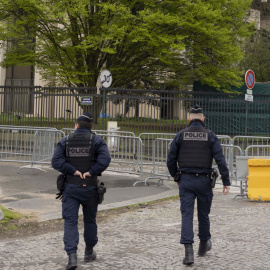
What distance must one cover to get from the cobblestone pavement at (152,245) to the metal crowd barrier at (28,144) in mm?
6109

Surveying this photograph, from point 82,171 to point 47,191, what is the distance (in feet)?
17.9

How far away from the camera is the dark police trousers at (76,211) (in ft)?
19.5

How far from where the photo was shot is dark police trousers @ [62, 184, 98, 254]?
5938 mm

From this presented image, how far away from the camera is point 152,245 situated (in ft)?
23.1

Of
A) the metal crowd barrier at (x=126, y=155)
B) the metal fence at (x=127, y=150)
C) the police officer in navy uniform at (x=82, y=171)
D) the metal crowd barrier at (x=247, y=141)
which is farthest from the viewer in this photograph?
the metal crowd barrier at (x=247, y=141)

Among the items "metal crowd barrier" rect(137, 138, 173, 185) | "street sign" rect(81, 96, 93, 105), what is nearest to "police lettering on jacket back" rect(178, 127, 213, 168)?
"metal crowd barrier" rect(137, 138, 173, 185)

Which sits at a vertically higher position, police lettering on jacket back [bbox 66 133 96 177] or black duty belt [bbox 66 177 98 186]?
police lettering on jacket back [bbox 66 133 96 177]

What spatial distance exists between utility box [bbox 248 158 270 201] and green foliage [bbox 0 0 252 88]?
1201 cm

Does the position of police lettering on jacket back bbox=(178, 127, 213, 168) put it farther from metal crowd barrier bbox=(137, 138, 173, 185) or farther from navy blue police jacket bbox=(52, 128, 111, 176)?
metal crowd barrier bbox=(137, 138, 173, 185)

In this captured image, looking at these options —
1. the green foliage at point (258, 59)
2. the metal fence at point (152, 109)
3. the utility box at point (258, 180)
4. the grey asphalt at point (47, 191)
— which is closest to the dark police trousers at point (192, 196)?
the grey asphalt at point (47, 191)

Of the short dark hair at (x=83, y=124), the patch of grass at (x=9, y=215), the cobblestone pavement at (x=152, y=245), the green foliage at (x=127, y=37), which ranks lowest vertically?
the cobblestone pavement at (x=152, y=245)

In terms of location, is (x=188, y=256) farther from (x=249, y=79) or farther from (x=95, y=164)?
(x=249, y=79)

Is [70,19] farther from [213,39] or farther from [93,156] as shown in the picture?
[93,156]

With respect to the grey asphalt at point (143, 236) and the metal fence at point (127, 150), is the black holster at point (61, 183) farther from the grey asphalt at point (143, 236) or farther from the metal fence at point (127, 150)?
the metal fence at point (127, 150)
